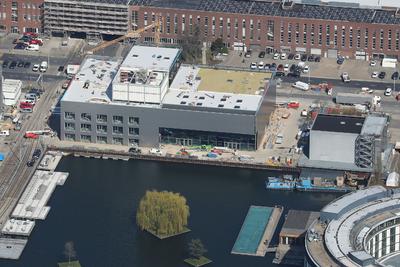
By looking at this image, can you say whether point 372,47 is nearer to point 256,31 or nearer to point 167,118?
point 256,31

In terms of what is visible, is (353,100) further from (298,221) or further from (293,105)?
(298,221)

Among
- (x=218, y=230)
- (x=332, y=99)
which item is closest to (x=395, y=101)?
(x=332, y=99)

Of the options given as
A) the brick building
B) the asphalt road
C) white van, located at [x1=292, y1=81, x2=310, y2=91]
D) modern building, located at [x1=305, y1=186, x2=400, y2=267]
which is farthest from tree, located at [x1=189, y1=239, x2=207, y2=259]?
the brick building

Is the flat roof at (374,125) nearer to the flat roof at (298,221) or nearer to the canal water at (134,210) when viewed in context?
the canal water at (134,210)

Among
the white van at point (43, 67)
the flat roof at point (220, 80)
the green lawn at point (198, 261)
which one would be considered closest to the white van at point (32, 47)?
the white van at point (43, 67)

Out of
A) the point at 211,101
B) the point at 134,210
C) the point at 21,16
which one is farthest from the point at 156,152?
the point at 21,16

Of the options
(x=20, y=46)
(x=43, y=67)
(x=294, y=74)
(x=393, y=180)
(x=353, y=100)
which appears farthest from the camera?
(x=20, y=46)

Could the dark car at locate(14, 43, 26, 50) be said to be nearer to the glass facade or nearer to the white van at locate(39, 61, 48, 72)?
the white van at locate(39, 61, 48, 72)
